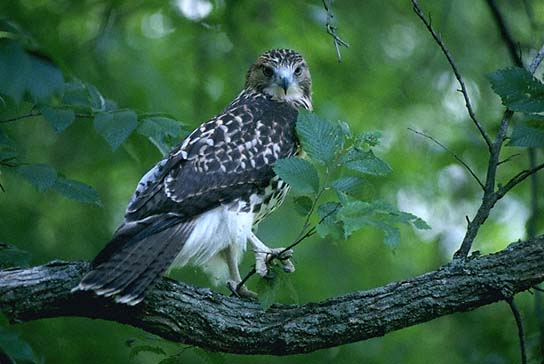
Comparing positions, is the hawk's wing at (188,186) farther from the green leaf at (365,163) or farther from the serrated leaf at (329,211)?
the green leaf at (365,163)

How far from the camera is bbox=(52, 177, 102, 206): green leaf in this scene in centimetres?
414

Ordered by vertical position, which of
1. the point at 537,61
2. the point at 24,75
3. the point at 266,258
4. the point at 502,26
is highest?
the point at 502,26

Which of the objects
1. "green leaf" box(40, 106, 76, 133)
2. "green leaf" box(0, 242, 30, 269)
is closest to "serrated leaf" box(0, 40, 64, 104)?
"green leaf" box(40, 106, 76, 133)

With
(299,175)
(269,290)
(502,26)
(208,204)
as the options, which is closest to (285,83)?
(208,204)

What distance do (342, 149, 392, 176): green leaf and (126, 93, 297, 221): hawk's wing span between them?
4.17 feet

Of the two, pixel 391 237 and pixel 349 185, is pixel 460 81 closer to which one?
pixel 349 185

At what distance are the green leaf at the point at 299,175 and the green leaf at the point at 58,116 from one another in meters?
1.14

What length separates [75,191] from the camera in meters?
4.17

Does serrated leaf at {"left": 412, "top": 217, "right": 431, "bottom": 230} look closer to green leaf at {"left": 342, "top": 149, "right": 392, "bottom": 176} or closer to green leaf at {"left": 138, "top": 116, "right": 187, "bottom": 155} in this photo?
green leaf at {"left": 342, "top": 149, "right": 392, "bottom": 176}

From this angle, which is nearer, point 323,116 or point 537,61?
point 537,61

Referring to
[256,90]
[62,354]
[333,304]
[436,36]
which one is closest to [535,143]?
[436,36]

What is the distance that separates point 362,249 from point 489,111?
1741 millimetres

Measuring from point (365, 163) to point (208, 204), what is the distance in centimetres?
133

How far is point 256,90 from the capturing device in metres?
5.90
